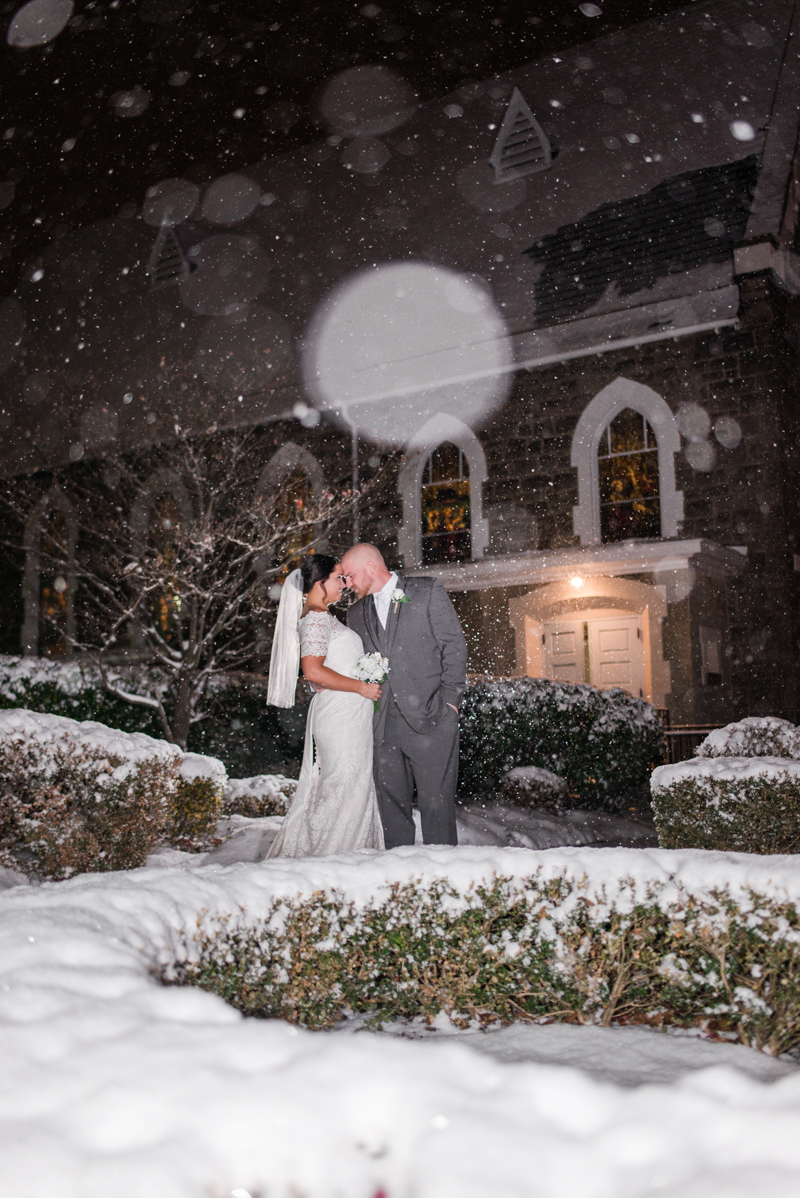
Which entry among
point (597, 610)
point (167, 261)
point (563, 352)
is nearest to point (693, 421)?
point (563, 352)

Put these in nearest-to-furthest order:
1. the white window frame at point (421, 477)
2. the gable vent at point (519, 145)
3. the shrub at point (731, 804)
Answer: the shrub at point (731, 804)
the white window frame at point (421, 477)
the gable vent at point (519, 145)

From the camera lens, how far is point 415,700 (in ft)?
16.0

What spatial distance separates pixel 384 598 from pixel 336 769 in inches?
39.2

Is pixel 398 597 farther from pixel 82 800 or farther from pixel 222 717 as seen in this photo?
pixel 222 717

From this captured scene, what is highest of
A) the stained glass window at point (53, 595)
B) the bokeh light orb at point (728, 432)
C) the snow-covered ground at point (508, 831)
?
the bokeh light orb at point (728, 432)

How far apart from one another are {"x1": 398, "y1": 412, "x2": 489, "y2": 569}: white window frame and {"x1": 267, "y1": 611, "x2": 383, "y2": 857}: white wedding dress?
9.55 m

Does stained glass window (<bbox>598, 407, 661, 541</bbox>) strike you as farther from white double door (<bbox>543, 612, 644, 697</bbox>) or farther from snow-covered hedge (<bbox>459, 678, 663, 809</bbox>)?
snow-covered hedge (<bbox>459, 678, 663, 809</bbox>)

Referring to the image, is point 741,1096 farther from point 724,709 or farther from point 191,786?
point 724,709

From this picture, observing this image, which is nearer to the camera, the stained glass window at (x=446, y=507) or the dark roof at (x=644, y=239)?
the dark roof at (x=644, y=239)

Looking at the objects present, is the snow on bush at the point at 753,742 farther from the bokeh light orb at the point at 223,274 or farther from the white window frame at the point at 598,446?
the bokeh light orb at the point at 223,274

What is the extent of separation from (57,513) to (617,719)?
14454 mm

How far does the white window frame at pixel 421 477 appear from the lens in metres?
14.4

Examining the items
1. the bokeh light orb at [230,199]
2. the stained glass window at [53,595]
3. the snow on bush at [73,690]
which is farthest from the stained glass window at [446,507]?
the stained glass window at [53,595]

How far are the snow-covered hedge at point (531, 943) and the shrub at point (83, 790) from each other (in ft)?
11.4
